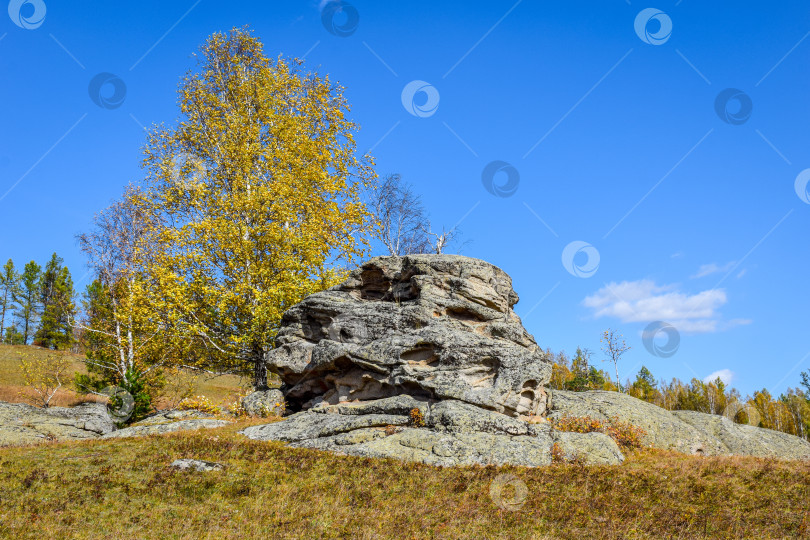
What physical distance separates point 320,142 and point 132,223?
15.2 meters

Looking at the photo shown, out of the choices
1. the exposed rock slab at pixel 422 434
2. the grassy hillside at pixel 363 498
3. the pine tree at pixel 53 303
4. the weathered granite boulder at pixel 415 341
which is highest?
the pine tree at pixel 53 303

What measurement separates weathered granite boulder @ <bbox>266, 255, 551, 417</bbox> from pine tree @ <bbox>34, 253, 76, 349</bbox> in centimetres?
5585

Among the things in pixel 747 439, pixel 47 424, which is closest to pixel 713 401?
pixel 747 439

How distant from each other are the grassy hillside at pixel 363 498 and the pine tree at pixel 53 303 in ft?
206

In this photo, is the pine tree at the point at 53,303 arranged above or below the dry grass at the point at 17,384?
above

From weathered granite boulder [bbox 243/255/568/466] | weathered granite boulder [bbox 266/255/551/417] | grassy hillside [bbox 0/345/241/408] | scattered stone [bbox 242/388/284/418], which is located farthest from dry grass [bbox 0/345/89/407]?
weathered granite boulder [bbox 243/255/568/466]

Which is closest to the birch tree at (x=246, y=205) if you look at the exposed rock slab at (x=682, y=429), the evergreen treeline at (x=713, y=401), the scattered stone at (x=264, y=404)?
the scattered stone at (x=264, y=404)

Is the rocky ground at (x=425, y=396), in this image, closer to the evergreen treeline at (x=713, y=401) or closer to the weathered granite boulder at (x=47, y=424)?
the weathered granite boulder at (x=47, y=424)

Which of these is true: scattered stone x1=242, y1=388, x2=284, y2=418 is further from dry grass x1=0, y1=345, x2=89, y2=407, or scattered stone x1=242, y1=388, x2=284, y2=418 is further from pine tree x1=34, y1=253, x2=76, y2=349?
pine tree x1=34, y1=253, x2=76, y2=349

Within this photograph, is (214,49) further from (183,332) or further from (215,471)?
(215,471)

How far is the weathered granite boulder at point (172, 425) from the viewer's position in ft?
71.5

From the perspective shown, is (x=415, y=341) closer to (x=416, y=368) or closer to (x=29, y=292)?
(x=416, y=368)

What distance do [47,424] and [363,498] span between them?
19340 millimetres

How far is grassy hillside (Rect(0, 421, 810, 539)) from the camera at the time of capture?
11.4 meters
